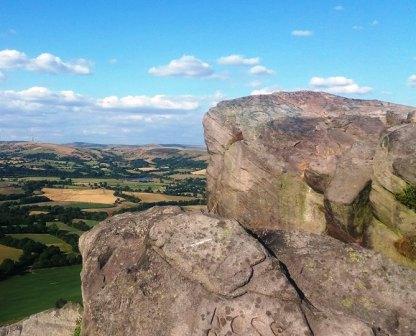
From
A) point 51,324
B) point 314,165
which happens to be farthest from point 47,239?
point 314,165

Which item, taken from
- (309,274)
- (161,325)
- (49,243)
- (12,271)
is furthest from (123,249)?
(49,243)

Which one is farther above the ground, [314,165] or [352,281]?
[314,165]

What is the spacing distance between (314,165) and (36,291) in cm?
6105

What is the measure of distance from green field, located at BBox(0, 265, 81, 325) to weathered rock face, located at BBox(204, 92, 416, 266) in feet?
136

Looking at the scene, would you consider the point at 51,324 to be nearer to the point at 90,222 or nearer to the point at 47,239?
the point at 47,239

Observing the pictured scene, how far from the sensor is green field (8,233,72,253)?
99312 millimetres

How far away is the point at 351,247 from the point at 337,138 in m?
9.06

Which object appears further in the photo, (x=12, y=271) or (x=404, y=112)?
(x=12, y=271)

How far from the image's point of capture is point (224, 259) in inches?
680

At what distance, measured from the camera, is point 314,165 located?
25.4 meters

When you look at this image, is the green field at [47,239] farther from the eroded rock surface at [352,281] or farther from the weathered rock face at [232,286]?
the eroded rock surface at [352,281]

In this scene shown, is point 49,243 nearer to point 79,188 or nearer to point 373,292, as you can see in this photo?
point 79,188

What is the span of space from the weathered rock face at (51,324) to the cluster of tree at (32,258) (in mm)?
56910

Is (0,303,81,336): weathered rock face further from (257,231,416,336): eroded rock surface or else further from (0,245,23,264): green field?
(0,245,23,264): green field
